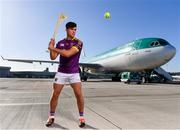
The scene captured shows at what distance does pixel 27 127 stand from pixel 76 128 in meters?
0.88

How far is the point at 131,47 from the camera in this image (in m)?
29.9

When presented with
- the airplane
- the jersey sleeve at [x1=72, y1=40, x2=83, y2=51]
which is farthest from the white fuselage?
the jersey sleeve at [x1=72, y1=40, x2=83, y2=51]

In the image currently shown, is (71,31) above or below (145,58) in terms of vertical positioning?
below

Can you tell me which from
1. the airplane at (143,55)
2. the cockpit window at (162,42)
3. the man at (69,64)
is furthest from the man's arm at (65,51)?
the cockpit window at (162,42)

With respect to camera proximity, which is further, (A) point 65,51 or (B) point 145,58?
(B) point 145,58

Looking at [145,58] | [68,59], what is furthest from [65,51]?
[145,58]

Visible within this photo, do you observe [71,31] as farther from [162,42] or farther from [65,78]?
[162,42]

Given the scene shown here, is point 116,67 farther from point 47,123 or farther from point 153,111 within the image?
point 47,123

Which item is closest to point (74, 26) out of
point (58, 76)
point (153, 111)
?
point (58, 76)

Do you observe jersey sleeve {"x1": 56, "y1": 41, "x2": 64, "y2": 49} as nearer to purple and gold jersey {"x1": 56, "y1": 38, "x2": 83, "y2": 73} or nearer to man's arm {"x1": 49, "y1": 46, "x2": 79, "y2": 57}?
purple and gold jersey {"x1": 56, "y1": 38, "x2": 83, "y2": 73}

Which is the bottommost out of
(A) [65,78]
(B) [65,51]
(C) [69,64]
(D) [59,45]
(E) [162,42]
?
(A) [65,78]

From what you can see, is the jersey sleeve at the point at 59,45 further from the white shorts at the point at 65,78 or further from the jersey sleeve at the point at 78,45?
the white shorts at the point at 65,78

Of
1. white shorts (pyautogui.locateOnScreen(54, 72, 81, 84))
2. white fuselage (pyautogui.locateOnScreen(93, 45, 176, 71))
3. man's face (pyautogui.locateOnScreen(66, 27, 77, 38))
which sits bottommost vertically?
white shorts (pyautogui.locateOnScreen(54, 72, 81, 84))

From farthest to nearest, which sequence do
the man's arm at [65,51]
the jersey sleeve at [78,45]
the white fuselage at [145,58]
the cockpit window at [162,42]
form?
the cockpit window at [162,42], the white fuselage at [145,58], the jersey sleeve at [78,45], the man's arm at [65,51]
